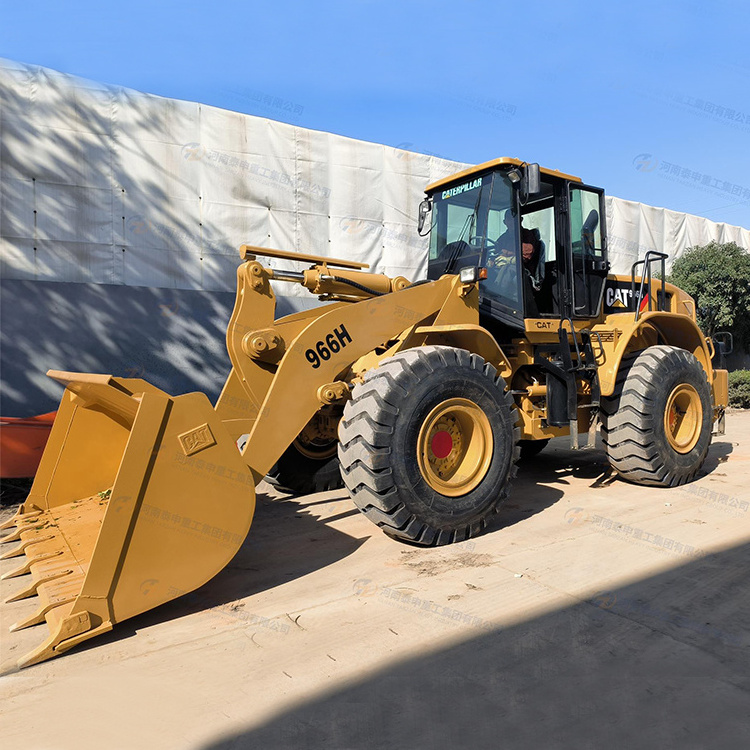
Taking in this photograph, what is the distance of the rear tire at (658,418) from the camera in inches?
228

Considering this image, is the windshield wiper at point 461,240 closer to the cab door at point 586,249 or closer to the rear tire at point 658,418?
the cab door at point 586,249

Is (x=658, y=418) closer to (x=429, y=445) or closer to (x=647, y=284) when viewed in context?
(x=647, y=284)

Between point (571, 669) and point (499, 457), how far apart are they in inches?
82.0

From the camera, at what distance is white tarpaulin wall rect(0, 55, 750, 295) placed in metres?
9.18

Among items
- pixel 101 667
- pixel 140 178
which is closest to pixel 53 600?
pixel 101 667

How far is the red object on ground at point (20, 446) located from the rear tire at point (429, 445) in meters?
3.37

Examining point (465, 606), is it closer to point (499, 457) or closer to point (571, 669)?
point (571, 669)

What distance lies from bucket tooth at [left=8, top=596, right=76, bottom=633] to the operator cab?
13.0ft

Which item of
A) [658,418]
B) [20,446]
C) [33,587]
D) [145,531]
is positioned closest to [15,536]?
[33,587]

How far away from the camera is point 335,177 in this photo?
11.8 meters

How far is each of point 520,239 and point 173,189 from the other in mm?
6879

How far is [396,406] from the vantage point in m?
4.19

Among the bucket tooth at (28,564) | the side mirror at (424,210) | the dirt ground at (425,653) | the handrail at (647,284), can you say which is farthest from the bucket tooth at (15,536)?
the handrail at (647,284)

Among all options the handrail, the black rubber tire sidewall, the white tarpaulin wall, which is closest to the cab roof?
the handrail
